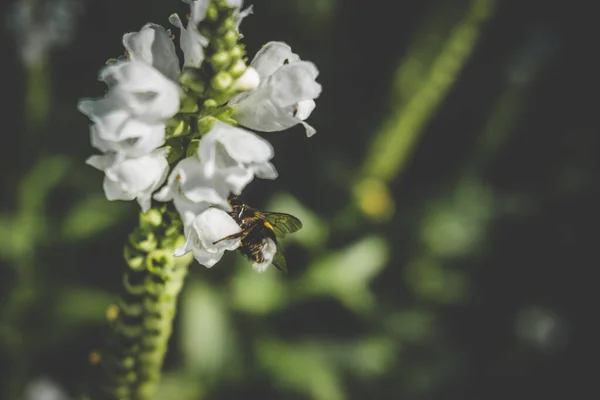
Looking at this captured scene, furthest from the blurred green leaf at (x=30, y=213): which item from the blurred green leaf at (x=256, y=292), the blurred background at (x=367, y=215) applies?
the blurred green leaf at (x=256, y=292)

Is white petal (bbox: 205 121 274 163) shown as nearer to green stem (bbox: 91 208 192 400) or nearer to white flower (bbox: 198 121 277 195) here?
white flower (bbox: 198 121 277 195)

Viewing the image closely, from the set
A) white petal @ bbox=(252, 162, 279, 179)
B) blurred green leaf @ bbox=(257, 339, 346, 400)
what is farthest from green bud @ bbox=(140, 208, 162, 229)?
blurred green leaf @ bbox=(257, 339, 346, 400)

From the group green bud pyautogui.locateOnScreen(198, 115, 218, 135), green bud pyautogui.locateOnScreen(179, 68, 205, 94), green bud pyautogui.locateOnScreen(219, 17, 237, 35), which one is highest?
green bud pyautogui.locateOnScreen(219, 17, 237, 35)

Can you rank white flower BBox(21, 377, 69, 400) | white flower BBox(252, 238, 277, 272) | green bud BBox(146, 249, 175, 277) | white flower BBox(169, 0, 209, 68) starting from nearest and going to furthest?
white flower BBox(169, 0, 209, 68) → green bud BBox(146, 249, 175, 277) → white flower BBox(252, 238, 277, 272) → white flower BBox(21, 377, 69, 400)

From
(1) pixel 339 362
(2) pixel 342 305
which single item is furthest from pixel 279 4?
(1) pixel 339 362

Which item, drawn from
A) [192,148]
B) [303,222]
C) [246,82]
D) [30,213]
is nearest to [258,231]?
[192,148]

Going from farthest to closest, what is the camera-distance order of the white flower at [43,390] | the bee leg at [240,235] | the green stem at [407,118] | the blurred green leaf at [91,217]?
the green stem at [407,118], the blurred green leaf at [91,217], the white flower at [43,390], the bee leg at [240,235]

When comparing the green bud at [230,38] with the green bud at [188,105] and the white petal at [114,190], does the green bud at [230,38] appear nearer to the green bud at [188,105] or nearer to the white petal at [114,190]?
the green bud at [188,105]

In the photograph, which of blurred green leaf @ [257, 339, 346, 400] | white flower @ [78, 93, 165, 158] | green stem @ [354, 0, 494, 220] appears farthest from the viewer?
green stem @ [354, 0, 494, 220]
